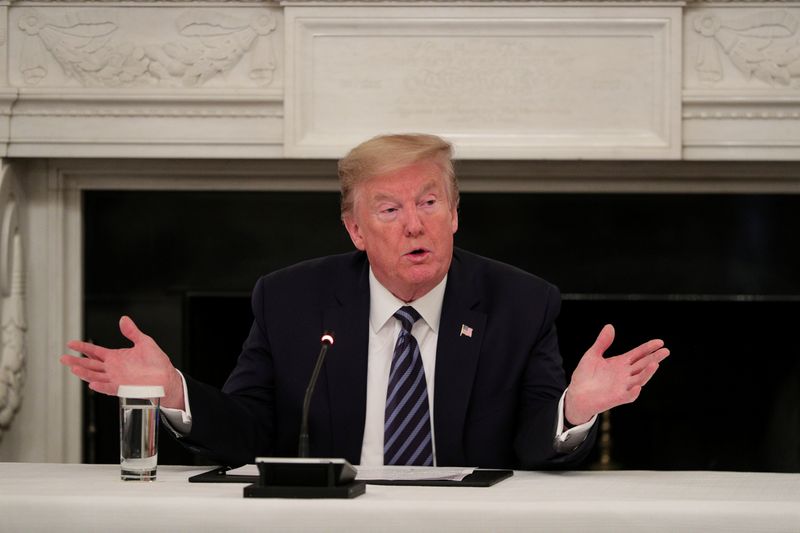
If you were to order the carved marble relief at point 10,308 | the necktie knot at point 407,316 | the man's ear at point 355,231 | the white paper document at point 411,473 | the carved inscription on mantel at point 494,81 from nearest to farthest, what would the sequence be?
the white paper document at point 411,473, the necktie knot at point 407,316, the man's ear at point 355,231, the carved inscription on mantel at point 494,81, the carved marble relief at point 10,308

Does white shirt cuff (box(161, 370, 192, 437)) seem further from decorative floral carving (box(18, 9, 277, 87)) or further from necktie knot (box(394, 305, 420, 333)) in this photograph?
decorative floral carving (box(18, 9, 277, 87))

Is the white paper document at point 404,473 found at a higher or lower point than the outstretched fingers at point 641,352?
lower

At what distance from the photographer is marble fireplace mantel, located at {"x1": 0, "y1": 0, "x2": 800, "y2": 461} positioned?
3.53 m

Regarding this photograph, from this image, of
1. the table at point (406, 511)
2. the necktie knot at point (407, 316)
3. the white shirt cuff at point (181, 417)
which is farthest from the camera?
the necktie knot at point (407, 316)

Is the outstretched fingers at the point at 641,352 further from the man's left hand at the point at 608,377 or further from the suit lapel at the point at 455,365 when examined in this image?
the suit lapel at the point at 455,365

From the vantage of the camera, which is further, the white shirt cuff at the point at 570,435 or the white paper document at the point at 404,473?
the white shirt cuff at the point at 570,435

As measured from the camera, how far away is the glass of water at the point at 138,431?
1741 millimetres

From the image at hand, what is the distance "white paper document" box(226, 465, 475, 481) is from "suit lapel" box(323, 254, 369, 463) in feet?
0.98

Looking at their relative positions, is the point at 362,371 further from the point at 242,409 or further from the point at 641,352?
the point at 641,352

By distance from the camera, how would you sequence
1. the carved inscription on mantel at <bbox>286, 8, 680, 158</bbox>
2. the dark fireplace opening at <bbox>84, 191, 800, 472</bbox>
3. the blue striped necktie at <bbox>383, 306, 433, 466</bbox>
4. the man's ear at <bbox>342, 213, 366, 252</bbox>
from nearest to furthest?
the blue striped necktie at <bbox>383, 306, 433, 466</bbox> < the man's ear at <bbox>342, 213, 366, 252</bbox> < the carved inscription on mantel at <bbox>286, 8, 680, 158</bbox> < the dark fireplace opening at <bbox>84, 191, 800, 472</bbox>

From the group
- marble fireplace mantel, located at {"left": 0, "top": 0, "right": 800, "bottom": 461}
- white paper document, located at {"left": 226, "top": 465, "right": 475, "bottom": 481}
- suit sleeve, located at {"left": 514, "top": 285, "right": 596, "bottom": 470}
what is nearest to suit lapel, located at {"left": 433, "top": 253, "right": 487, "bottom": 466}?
suit sleeve, located at {"left": 514, "top": 285, "right": 596, "bottom": 470}

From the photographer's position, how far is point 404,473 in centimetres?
179

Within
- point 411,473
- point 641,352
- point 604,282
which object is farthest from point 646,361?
point 604,282

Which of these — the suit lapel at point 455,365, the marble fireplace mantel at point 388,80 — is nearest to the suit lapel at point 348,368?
the suit lapel at point 455,365
